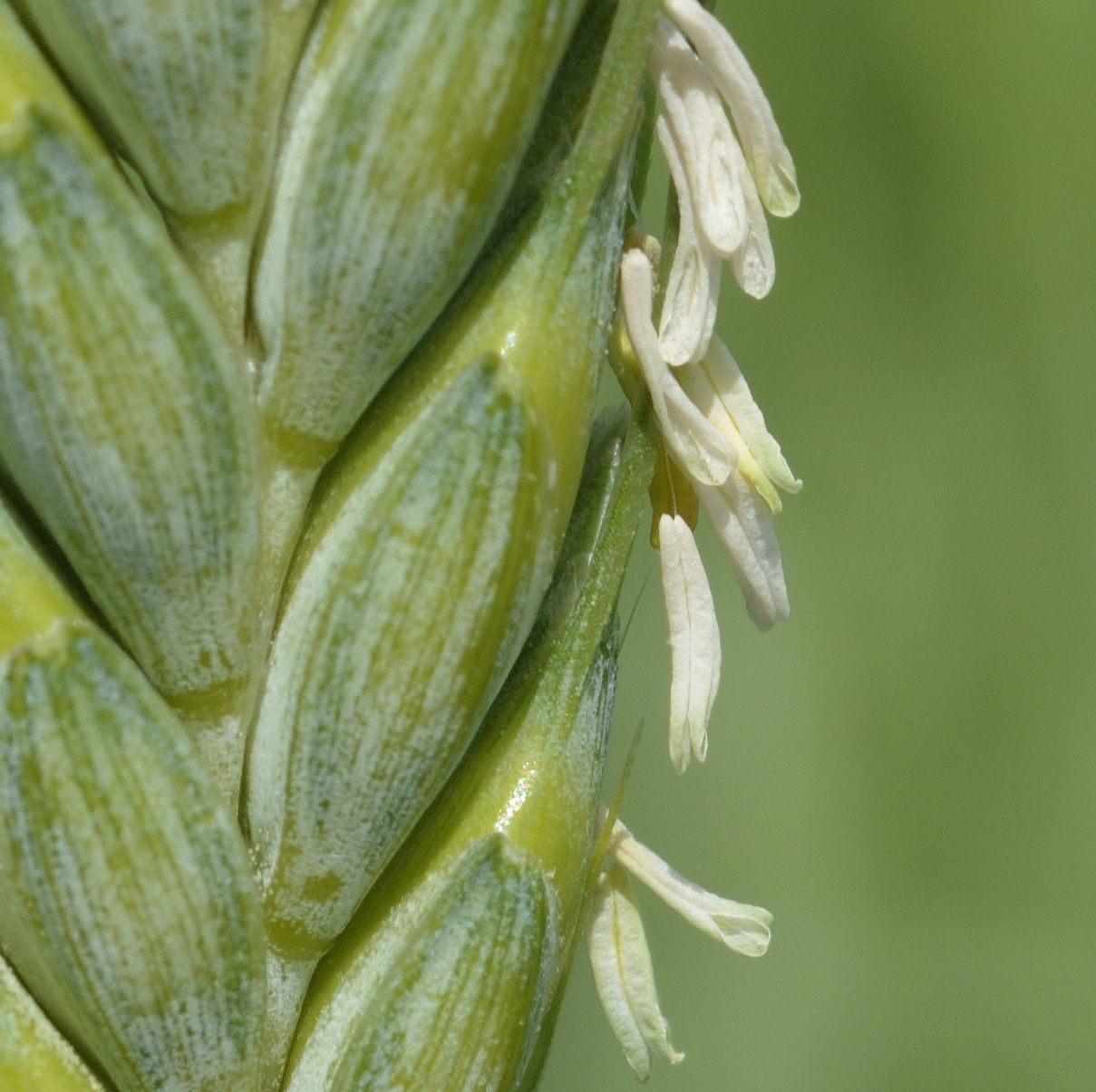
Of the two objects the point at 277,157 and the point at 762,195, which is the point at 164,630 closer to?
the point at 277,157

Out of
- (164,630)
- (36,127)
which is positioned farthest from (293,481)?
(36,127)

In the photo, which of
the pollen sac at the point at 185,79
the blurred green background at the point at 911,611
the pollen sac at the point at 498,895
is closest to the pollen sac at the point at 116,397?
the pollen sac at the point at 185,79

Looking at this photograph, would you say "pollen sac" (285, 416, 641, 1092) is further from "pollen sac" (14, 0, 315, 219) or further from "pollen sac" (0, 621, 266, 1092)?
"pollen sac" (14, 0, 315, 219)

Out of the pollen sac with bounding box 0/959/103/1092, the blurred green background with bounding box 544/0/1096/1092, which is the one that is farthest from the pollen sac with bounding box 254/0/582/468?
the blurred green background with bounding box 544/0/1096/1092

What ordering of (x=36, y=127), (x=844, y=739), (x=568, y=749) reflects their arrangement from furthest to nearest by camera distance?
(x=844, y=739), (x=568, y=749), (x=36, y=127)

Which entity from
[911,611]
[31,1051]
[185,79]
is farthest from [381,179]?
[911,611]

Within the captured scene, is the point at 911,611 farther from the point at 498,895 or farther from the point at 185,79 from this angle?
the point at 185,79
